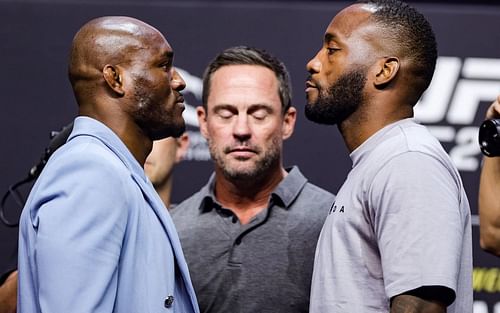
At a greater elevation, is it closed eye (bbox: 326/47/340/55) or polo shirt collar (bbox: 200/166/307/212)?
closed eye (bbox: 326/47/340/55)

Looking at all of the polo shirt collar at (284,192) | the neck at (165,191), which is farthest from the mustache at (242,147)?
the neck at (165,191)

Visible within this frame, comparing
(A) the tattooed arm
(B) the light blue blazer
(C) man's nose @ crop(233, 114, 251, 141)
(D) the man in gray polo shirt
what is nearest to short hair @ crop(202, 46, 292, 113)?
(D) the man in gray polo shirt

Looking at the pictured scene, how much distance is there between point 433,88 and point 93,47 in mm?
1382

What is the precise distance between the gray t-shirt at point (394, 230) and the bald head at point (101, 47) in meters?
0.46

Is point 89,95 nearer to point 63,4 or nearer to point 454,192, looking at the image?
point 454,192

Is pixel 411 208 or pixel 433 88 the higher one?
pixel 411 208

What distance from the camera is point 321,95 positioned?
190 cm

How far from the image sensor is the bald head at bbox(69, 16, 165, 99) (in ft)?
5.75

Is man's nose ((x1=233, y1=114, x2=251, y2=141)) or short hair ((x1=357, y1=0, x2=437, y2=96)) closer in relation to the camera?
short hair ((x1=357, y1=0, x2=437, y2=96))

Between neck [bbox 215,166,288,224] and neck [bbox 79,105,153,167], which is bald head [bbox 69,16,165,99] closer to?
neck [bbox 79,105,153,167]

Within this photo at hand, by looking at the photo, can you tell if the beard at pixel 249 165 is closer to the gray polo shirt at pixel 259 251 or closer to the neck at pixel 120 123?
the gray polo shirt at pixel 259 251

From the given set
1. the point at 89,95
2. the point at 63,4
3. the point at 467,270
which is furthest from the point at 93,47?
the point at 63,4

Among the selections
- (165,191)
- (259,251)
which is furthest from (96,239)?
(165,191)

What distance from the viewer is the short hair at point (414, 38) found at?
1821mm
